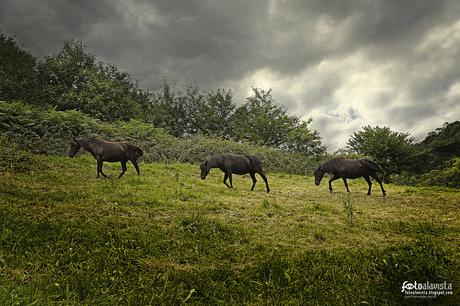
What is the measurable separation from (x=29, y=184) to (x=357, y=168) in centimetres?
1269

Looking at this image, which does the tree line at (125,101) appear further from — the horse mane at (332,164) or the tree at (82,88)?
the horse mane at (332,164)

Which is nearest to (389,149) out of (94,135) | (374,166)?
(374,166)

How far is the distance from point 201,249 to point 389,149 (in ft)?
91.5

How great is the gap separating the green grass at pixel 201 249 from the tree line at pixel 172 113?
1402 centimetres

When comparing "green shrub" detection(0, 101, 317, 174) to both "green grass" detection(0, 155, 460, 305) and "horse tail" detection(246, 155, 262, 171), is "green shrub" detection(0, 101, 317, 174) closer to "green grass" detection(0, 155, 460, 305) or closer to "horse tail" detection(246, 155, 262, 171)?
"green grass" detection(0, 155, 460, 305)

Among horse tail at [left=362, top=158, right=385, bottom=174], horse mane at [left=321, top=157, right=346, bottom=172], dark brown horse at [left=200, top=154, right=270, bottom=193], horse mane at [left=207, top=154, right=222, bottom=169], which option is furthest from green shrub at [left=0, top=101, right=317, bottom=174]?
horse tail at [left=362, top=158, right=385, bottom=174]

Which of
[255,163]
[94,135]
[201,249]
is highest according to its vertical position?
[94,135]

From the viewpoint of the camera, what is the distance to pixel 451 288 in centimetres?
414

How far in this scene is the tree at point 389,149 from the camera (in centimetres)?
2880

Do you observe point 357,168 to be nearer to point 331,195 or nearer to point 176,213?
point 331,195

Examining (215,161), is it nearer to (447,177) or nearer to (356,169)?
(356,169)

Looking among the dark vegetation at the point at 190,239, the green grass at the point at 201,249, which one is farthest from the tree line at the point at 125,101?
the green grass at the point at 201,249

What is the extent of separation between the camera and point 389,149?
29.6 m

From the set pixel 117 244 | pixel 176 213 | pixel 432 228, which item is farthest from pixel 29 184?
pixel 432 228
